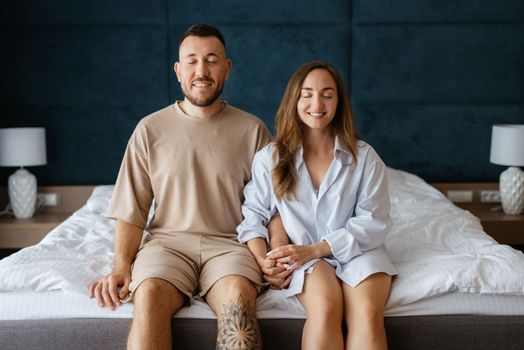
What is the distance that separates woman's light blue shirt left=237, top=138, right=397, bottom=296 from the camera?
6.50 ft

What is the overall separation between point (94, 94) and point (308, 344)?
7.54ft

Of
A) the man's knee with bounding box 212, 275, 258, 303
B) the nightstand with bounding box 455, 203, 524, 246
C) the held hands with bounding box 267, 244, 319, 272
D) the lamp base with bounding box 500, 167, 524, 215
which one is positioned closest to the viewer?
the man's knee with bounding box 212, 275, 258, 303

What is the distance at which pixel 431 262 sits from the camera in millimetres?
2076

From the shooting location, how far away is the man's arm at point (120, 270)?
1.91m

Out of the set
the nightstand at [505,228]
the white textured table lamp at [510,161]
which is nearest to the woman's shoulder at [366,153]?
the nightstand at [505,228]

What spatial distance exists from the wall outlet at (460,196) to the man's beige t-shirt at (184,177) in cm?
180

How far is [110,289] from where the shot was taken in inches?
75.3

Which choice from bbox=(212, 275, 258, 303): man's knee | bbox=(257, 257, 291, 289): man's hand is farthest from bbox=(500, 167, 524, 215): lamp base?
bbox=(212, 275, 258, 303): man's knee

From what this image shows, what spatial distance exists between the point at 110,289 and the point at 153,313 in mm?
223

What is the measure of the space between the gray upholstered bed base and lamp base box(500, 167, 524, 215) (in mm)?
1574

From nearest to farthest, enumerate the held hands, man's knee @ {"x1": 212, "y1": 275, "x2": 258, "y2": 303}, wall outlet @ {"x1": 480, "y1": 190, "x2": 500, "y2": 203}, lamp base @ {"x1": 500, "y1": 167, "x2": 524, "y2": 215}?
man's knee @ {"x1": 212, "y1": 275, "x2": 258, "y2": 303} → the held hands → lamp base @ {"x1": 500, "y1": 167, "x2": 524, "y2": 215} → wall outlet @ {"x1": 480, "y1": 190, "x2": 500, "y2": 203}

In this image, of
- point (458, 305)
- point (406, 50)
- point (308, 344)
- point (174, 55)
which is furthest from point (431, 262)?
point (174, 55)

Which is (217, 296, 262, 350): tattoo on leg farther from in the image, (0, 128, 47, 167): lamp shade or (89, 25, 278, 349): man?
(0, 128, 47, 167): lamp shade

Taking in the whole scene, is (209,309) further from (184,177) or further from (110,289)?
(184,177)
